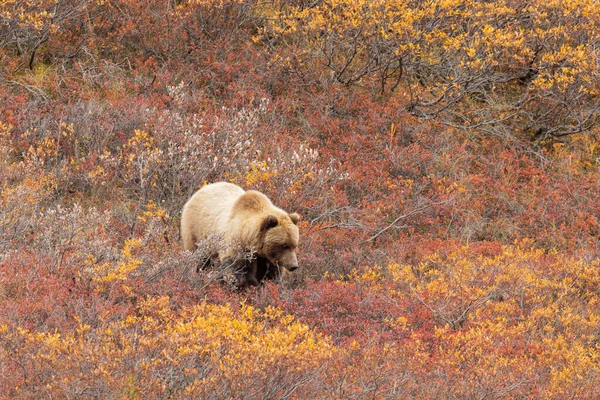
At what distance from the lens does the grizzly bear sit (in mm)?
7551

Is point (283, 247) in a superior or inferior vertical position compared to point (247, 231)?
inferior

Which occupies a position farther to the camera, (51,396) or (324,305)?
(324,305)

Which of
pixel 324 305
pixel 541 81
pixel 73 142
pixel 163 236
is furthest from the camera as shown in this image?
pixel 541 81

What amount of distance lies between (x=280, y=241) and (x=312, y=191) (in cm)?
244

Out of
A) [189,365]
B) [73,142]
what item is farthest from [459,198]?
[189,365]

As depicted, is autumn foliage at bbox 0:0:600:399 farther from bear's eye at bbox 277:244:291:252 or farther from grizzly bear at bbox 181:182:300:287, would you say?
bear's eye at bbox 277:244:291:252

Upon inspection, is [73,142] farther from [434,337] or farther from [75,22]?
[434,337]

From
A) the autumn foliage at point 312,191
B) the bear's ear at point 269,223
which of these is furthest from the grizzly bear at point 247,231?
the autumn foliage at point 312,191

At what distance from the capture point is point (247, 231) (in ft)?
24.9

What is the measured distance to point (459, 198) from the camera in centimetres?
1118

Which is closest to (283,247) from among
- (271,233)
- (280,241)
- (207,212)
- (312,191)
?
(280,241)

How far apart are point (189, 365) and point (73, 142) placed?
6.70 m

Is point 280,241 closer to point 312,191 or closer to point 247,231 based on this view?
point 247,231

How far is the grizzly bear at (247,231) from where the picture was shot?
755 cm
